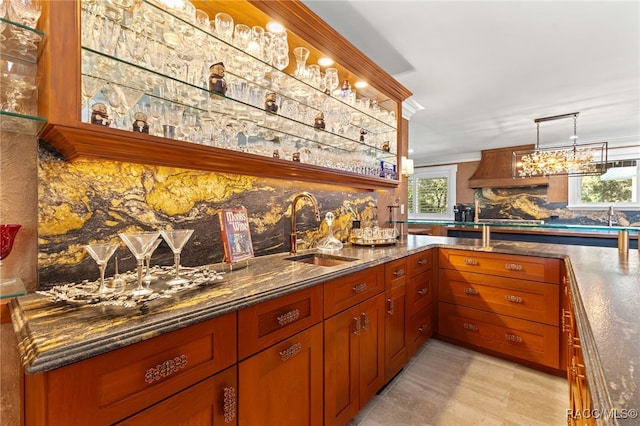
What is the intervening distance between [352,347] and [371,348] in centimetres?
23

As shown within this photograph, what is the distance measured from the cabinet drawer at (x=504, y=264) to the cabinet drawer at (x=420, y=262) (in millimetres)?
141

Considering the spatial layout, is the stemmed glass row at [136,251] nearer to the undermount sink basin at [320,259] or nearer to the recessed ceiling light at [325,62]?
the undermount sink basin at [320,259]

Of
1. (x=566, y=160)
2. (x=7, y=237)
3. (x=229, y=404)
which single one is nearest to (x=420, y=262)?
(x=229, y=404)

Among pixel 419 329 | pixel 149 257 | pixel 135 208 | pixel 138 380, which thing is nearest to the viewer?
pixel 138 380

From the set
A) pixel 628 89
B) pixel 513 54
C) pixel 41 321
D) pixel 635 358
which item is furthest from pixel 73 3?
pixel 628 89

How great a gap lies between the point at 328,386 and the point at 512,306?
173 cm

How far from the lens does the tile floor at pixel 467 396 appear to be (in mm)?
1703

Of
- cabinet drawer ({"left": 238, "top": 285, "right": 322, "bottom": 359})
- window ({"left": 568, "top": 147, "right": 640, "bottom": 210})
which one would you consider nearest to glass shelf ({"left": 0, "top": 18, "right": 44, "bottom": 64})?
cabinet drawer ({"left": 238, "top": 285, "right": 322, "bottom": 359})

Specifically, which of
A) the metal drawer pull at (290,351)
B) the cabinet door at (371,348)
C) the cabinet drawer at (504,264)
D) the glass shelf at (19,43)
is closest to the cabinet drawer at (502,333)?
the cabinet drawer at (504,264)

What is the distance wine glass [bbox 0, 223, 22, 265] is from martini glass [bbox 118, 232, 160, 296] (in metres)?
0.33

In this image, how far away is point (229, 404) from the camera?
0.96 meters

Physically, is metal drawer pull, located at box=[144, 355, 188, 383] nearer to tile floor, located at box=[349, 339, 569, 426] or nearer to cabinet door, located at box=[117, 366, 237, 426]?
cabinet door, located at box=[117, 366, 237, 426]

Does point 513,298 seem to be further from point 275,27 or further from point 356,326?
point 275,27

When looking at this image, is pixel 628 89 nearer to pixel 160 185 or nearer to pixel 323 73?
pixel 323 73
